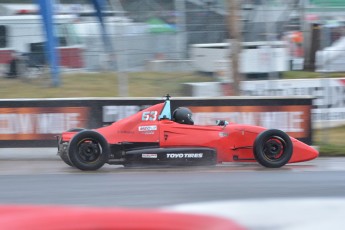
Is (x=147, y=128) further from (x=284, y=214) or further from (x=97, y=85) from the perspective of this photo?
(x=97, y=85)

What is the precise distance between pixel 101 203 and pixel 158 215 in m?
4.66

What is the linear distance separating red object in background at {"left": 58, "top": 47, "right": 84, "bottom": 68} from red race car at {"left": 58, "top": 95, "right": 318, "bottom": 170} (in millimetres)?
10690

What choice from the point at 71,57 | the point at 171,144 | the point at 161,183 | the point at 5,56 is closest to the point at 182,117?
the point at 171,144

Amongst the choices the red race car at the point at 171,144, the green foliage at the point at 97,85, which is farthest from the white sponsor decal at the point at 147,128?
the green foliage at the point at 97,85

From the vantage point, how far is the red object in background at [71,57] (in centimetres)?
2131

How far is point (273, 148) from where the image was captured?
10.8 meters

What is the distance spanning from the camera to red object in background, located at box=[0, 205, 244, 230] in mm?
2697

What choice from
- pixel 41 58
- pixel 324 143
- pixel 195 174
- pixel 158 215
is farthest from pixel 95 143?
pixel 41 58

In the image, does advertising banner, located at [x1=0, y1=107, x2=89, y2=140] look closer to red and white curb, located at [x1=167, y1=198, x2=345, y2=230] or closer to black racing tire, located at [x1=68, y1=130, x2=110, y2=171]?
black racing tire, located at [x1=68, y1=130, x2=110, y2=171]

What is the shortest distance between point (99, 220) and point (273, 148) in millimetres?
8325

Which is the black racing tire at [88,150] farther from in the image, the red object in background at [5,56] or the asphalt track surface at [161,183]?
the red object in background at [5,56]

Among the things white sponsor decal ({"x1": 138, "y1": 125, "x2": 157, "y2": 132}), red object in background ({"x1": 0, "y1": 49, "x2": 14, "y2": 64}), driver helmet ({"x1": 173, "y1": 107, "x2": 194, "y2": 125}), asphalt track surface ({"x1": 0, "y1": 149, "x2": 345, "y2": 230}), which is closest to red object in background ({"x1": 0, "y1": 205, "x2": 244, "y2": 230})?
asphalt track surface ({"x1": 0, "y1": 149, "x2": 345, "y2": 230})

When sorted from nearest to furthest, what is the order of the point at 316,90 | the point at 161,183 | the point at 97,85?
1. the point at 161,183
2. the point at 316,90
3. the point at 97,85

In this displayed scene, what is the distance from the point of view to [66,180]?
9609mm
